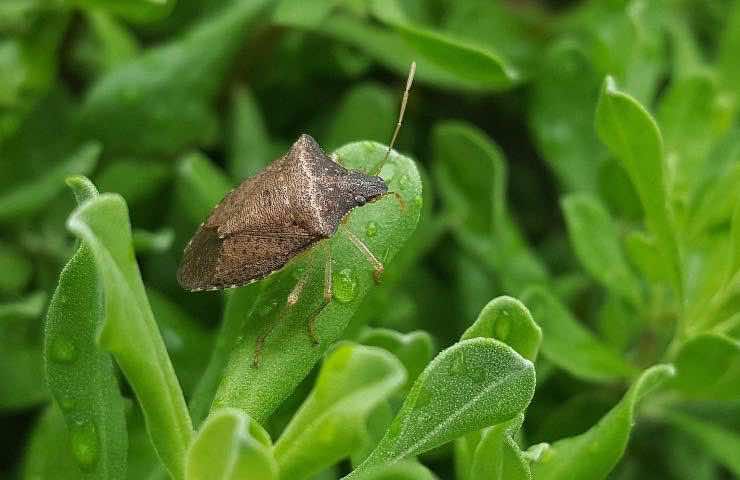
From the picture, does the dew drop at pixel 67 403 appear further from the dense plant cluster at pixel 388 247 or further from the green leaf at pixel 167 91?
the green leaf at pixel 167 91

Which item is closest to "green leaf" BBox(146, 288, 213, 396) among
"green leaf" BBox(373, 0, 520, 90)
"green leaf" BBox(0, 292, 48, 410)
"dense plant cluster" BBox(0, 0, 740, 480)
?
"dense plant cluster" BBox(0, 0, 740, 480)

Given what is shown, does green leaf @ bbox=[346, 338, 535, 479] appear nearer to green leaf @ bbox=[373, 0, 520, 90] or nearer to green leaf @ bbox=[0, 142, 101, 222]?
green leaf @ bbox=[373, 0, 520, 90]

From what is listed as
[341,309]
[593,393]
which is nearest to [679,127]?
[593,393]

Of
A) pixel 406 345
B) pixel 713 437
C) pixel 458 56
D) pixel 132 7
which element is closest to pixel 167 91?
pixel 132 7

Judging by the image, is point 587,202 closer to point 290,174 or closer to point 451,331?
point 451,331

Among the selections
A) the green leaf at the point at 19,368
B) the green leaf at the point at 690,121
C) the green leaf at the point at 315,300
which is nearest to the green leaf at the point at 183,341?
the green leaf at the point at 19,368
